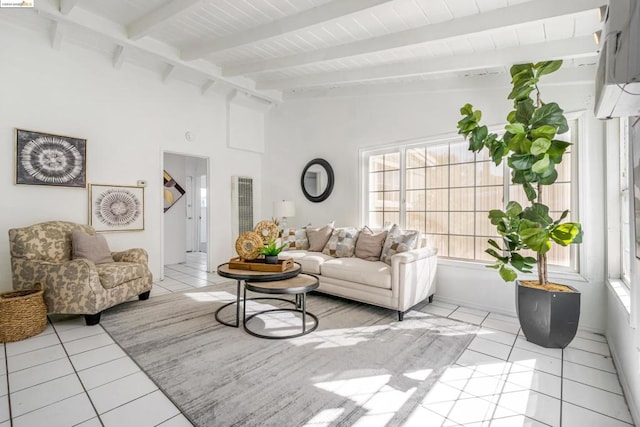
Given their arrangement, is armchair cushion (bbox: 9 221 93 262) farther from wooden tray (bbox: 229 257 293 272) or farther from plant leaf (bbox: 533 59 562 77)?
plant leaf (bbox: 533 59 562 77)

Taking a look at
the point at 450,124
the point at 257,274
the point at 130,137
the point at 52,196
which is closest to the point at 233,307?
the point at 257,274

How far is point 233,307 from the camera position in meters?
3.53

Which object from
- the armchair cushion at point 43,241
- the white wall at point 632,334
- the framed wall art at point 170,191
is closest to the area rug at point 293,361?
the armchair cushion at point 43,241

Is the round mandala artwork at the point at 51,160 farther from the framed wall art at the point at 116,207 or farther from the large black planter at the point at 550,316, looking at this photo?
the large black planter at the point at 550,316

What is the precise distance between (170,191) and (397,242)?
16.4 ft

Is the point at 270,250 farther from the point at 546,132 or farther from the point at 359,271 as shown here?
the point at 546,132

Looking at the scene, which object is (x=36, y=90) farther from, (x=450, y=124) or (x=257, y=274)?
(x=450, y=124)

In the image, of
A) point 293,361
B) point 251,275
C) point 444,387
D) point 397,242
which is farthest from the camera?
point 397,242

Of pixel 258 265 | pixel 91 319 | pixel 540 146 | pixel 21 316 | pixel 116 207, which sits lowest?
pixel 91 319

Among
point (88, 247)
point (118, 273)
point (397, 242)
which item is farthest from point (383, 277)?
point (88, 247)

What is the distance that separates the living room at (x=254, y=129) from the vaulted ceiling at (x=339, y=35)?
4cm

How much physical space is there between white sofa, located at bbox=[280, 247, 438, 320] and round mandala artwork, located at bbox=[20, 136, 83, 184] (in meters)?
3.17

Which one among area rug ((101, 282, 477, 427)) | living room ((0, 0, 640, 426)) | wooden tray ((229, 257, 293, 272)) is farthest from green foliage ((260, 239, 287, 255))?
living room ((0, 0, 640, 426))

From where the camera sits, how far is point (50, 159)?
3.69m
